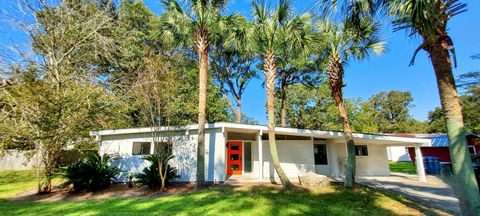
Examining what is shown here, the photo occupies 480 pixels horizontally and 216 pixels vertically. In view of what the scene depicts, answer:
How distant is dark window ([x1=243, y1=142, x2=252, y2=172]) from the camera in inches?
557

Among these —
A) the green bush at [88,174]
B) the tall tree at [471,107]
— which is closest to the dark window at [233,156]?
the green bush at [88,174]

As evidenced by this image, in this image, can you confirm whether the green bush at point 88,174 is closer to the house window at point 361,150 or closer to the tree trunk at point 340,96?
the tree trunk at point 340,96

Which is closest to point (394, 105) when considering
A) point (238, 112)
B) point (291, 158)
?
point (238, 112)

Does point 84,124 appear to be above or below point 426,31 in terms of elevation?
below

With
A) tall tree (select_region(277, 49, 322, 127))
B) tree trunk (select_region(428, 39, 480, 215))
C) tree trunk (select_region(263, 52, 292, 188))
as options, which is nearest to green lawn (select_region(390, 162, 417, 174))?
tall tree (select_region(277, 49, 322, 127))

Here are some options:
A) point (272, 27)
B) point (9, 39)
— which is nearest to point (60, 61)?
point (9, 39)

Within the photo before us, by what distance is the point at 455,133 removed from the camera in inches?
169

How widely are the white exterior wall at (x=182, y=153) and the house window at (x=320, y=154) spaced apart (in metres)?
6.38

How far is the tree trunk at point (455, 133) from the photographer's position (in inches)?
161

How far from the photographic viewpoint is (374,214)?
5910 millimetres

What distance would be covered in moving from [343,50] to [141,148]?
1131 centimetres

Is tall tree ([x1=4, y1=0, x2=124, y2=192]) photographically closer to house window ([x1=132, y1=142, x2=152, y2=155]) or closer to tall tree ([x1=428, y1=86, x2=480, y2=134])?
house window ([x1=132, y1=142, x2=152, y2=155])

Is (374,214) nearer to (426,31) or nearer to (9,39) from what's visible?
(426,31)

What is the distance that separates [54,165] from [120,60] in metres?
8.89
